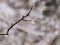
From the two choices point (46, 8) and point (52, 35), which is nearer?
point (52, 35)

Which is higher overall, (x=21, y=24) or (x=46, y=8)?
(x=46, y=8)

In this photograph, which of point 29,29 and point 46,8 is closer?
point 29,29

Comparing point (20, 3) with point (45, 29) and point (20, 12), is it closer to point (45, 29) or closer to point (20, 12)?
point (20, 12)

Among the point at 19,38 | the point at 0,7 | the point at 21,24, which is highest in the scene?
the point at 0,7

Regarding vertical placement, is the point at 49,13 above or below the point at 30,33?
above

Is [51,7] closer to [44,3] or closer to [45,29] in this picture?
[44,3]

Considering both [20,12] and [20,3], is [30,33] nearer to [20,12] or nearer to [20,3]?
[20,12]

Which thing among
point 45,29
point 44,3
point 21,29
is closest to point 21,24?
point 21,29
